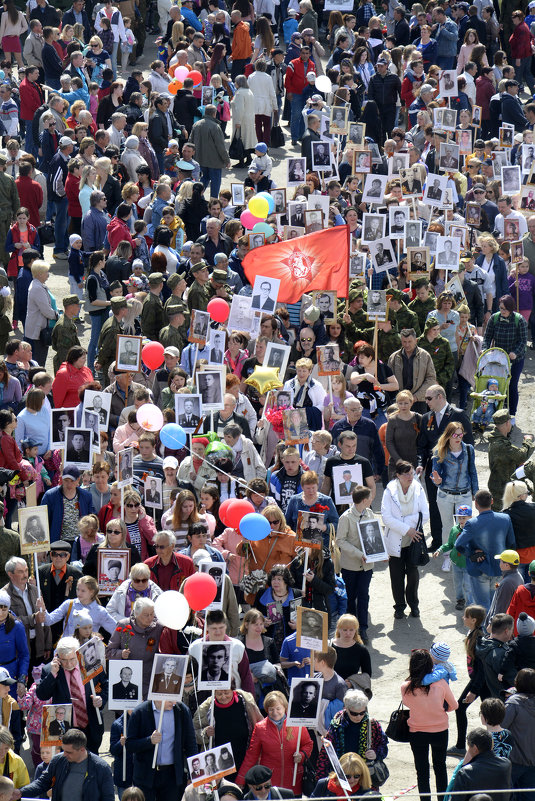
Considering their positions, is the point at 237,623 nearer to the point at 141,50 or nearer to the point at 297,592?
the point at 297,592

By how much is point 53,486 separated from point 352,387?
3.36m

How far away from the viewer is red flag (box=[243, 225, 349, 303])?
16.2m

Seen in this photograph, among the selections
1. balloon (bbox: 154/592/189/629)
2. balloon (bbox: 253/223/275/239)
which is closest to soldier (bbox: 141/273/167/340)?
balloon (bbox: 253/223/275/239)

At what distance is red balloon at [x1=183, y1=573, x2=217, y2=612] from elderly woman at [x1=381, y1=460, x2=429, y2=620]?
2.47 meters

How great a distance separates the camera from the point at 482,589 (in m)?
12.4

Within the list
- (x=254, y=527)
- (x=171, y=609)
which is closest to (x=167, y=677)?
(x=171, y=609)

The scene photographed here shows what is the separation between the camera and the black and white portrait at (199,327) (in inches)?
565

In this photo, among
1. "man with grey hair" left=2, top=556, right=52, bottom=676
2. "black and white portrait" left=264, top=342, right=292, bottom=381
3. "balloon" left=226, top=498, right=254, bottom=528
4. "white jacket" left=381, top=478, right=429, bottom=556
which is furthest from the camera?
"black and white portrait" left=264, top=342, right=292, bottom=381

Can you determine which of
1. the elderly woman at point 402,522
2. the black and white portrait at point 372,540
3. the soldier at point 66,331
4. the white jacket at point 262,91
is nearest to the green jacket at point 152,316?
the soldier at point 66,331

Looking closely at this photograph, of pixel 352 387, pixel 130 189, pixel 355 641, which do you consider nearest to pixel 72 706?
pixel 355 641

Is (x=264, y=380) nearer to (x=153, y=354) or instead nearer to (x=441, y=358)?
(x=153, y=354)

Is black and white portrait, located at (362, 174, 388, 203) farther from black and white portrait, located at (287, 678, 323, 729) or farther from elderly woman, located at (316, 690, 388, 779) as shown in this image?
elderly woman, located at (316, 690, 388, 779)

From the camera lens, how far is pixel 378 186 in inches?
760

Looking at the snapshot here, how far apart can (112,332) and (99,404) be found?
6.69ft
